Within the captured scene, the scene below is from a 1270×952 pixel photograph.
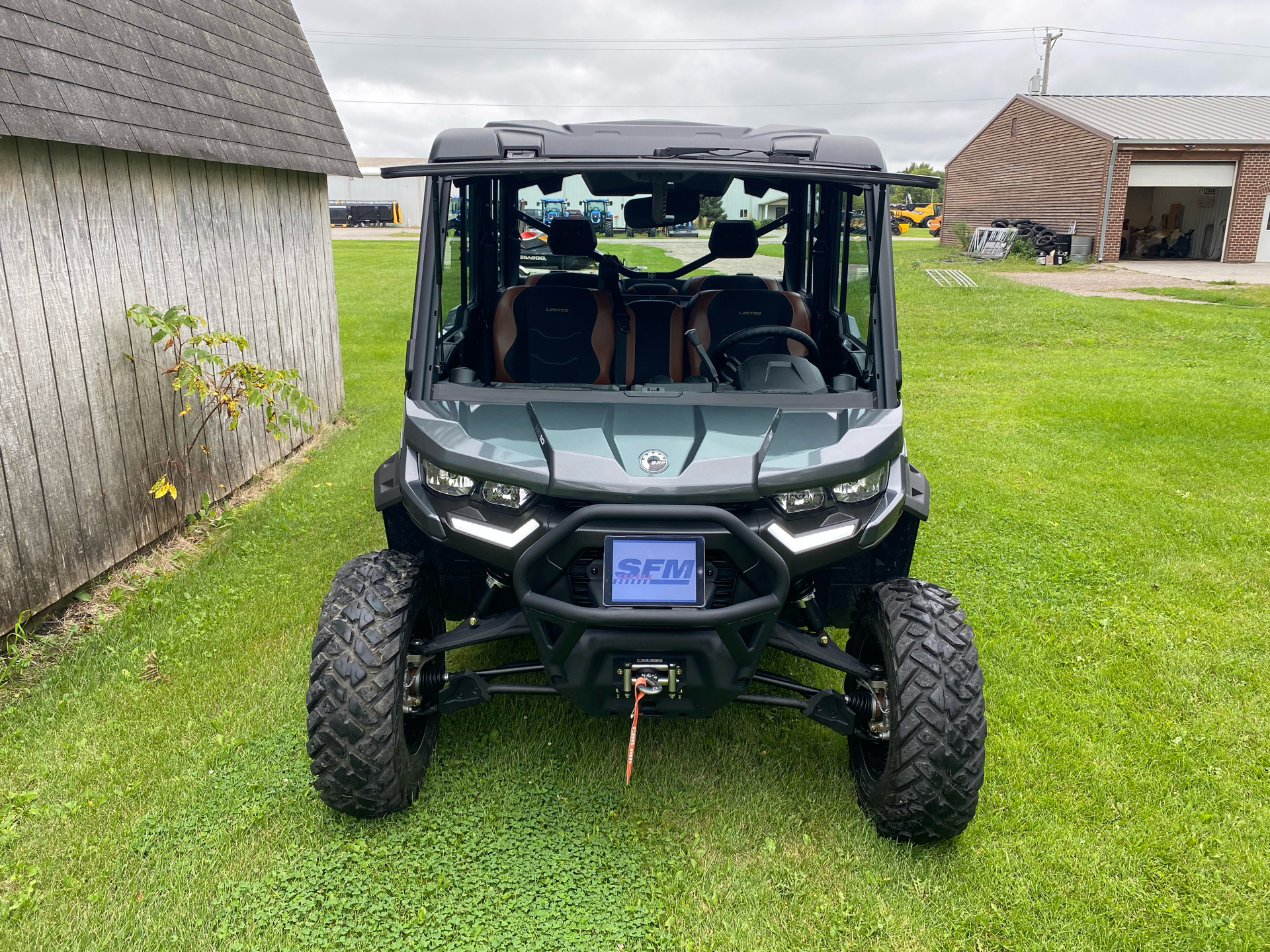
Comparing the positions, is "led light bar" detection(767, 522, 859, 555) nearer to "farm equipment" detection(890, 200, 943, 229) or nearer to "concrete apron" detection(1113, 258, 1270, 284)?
"concrete apron" detection(1113, 258, 1270, 284)

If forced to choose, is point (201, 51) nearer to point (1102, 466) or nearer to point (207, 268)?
point (207, 268)

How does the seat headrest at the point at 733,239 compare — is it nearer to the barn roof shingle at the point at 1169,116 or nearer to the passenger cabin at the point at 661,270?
the passenger cabin at the point at 661,270

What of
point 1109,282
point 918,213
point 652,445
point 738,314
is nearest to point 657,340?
point 738,314

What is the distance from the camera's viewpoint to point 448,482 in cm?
286

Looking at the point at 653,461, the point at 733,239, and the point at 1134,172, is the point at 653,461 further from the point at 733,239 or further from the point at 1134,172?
the point at 1134,172

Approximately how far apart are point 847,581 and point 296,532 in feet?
11.6

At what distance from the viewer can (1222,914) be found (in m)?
2.70

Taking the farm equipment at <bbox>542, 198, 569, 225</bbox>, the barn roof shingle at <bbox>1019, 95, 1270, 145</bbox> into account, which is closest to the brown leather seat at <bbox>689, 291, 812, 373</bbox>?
the farm equipment at <bbox>542, 198, 569, 225</bbox>

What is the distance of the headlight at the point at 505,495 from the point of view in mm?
2758

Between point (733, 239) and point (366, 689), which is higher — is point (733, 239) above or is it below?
above

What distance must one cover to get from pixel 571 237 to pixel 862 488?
104 inches

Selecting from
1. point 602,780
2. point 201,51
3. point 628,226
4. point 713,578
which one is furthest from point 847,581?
point 201,51

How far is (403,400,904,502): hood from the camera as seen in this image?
266 centimetres

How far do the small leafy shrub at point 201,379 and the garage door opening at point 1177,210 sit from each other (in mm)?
26611
